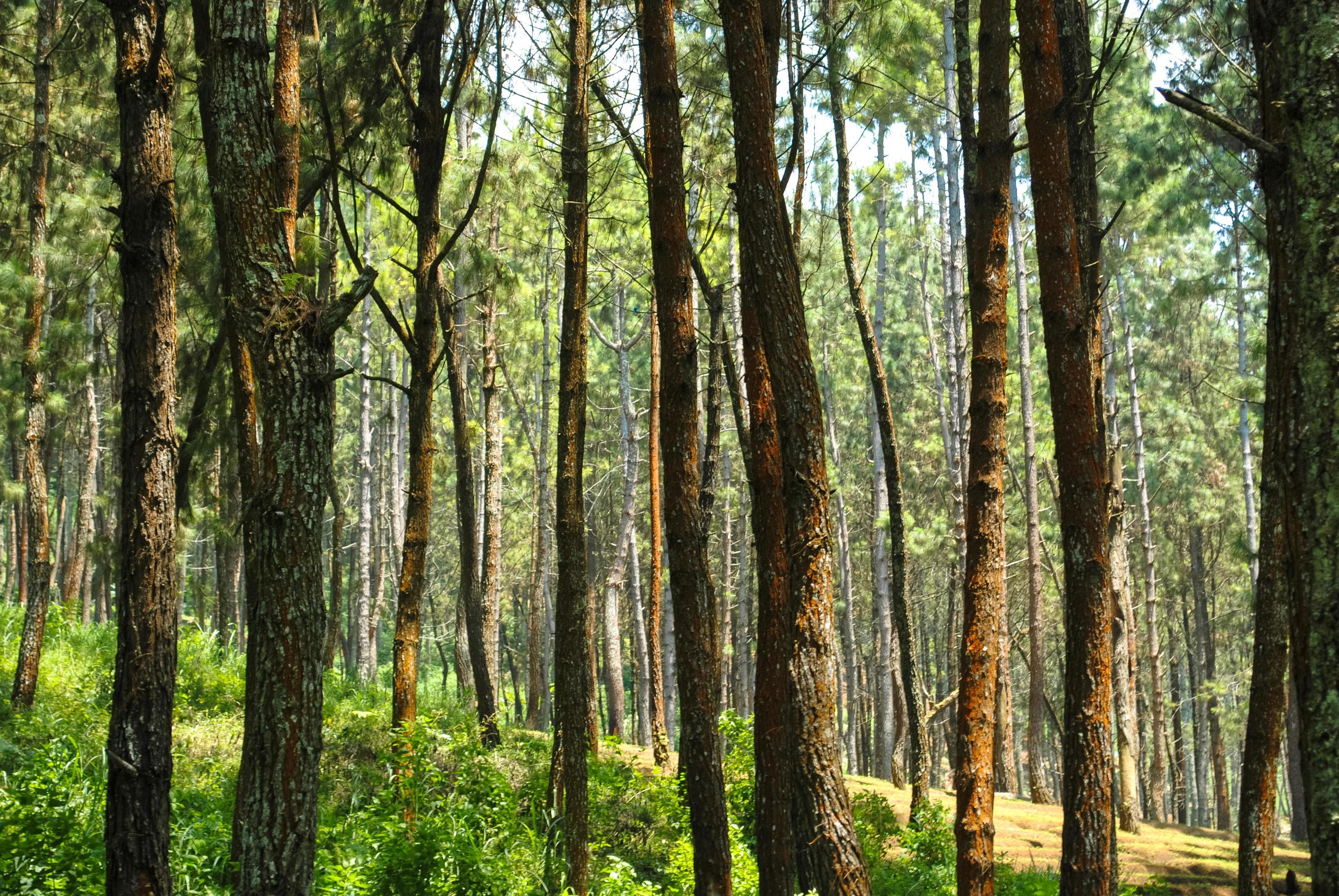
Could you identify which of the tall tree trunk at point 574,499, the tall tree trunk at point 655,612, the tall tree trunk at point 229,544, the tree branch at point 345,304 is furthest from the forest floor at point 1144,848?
the tree branch at point 345,304

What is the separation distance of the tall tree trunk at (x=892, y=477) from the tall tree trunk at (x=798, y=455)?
3734mm

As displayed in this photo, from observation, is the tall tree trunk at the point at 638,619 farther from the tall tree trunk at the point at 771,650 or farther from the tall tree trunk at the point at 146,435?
the tall tree trunk at the point at 146,435

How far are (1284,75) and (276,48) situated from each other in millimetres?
6140

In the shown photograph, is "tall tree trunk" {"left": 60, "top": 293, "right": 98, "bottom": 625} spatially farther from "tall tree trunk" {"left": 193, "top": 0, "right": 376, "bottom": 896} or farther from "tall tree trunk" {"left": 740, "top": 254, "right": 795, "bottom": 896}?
"tall tree trunk" {"left": 740, "top": 254, "right": 795, "bottom": 896}

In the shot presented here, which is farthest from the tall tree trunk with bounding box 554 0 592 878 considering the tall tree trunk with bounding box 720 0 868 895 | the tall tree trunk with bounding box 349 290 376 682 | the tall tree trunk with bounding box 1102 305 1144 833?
the tall tree trunk with bounding box 349 290 376 682

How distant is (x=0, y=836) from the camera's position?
565 centimetres

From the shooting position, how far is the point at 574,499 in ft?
22.5

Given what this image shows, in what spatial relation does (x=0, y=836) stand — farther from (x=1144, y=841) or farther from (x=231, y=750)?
(x=1144, y=841)

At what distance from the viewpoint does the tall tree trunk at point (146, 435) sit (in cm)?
498

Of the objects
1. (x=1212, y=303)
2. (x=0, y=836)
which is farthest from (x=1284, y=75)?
(x=1212, y=303)

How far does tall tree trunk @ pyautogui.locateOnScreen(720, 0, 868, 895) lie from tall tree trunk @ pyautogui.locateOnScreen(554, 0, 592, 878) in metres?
1.87

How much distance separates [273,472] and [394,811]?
3384 mm

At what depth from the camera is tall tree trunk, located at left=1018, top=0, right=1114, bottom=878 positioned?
5211mm

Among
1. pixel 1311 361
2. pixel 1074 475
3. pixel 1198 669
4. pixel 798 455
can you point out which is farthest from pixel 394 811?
pixel 1198 669
